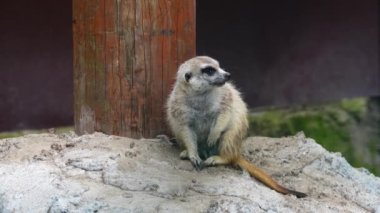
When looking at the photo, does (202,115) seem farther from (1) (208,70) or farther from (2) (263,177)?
(2) (263,177)

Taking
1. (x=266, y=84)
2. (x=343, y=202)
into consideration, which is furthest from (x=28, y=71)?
(x=343, y=202)

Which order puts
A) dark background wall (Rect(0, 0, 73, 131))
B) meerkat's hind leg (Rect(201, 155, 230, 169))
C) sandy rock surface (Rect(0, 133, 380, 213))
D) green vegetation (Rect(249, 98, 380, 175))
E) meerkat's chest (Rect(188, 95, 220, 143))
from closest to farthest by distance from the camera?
1. sandy rock surface (Rect(0, 133, 380, 213))
2. meerkat's hind leg (Rect(201, 155, 230, 169))
3. meerkat's chest (Rect(188, 95, 220, 143))
4. dark background wall (Rect(0, 0, 73, 131))
5. green vegetation (Rect(249, 98, 380, 175))

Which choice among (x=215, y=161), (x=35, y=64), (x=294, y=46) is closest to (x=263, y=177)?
(x=215, y=161)

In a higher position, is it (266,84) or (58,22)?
(58,22)

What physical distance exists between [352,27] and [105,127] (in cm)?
363

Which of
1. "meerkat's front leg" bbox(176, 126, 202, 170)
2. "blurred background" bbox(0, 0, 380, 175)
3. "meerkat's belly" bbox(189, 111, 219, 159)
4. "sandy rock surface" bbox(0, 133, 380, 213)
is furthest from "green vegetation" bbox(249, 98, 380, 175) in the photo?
"meerkat's front leg" bbox(176, 126, 202, 170)

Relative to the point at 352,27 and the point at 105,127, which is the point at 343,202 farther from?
the point at 352,27

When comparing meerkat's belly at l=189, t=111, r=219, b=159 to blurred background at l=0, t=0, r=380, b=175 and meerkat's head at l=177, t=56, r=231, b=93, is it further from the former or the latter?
blurred background at l=0, t=0, r=380, b=175

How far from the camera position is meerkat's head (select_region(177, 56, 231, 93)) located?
4246 mm

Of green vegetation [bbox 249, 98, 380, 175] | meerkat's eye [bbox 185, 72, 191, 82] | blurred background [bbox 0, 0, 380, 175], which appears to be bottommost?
green vegetation [bbox 249, 98, 380, 175]

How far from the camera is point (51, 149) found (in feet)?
14.0

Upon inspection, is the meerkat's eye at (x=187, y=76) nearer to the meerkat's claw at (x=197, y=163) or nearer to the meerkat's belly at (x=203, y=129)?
the meerkat's belly at (x=203, y=129)

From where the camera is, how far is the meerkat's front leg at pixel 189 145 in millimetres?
4220

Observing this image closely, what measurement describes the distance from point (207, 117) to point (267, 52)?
3013 mm
